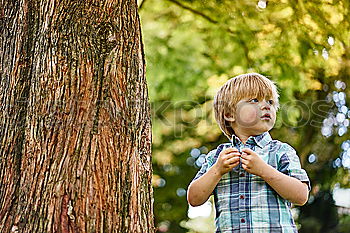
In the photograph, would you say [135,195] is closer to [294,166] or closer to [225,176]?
[225,176]

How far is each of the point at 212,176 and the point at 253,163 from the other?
187 millimetres

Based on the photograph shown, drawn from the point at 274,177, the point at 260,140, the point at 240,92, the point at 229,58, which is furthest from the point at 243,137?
the point at 229,58

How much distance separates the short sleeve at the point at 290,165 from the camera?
86.5 inches

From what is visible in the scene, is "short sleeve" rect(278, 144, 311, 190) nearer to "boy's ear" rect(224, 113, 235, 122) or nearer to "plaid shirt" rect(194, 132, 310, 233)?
"plaid shirt" rect(194, 132, 310, 233)

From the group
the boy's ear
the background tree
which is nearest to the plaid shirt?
the boy's ear

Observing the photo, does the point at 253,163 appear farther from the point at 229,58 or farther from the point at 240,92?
the point at 229,58

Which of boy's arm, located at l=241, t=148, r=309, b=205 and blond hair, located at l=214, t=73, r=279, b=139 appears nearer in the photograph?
boy's arm, located at l=241, t=148, r=309, b=205

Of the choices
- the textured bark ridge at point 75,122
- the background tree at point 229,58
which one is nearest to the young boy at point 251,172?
the textured bark ridge at point 75,122

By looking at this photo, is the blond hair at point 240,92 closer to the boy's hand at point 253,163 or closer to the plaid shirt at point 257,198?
the plaid shirt at point 257,198

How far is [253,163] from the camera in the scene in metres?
2.14

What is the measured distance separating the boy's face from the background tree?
3204 mm

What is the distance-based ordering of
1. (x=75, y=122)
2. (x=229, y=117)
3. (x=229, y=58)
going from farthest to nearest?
(x=229, y=58)
(x=229, y=117)
(x=75, y=122)

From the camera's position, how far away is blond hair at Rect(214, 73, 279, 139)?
7.69 ft

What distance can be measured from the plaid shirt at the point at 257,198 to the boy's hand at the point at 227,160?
0.30 feet
